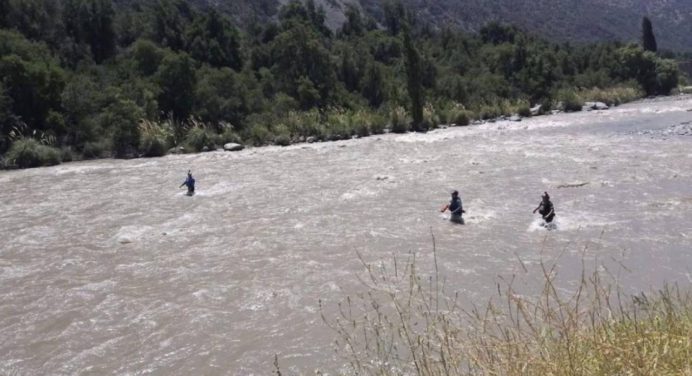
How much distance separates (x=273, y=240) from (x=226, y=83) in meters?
28.8

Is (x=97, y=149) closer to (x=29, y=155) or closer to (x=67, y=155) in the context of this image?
(x=67, y=155)

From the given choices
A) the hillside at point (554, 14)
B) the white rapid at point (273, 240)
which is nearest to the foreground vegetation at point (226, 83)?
the white rapid at point (273, 240)

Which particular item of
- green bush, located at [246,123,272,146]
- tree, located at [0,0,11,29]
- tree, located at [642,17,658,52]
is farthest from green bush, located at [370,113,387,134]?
tree, located at [642,17,658,52]

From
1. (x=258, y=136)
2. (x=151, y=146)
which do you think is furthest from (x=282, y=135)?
(x=151, y=146)

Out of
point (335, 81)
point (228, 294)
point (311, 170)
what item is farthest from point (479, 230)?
point (335, 81)

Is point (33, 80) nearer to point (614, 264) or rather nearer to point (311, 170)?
point (311, 170)

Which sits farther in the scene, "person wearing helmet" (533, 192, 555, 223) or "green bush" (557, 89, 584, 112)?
"green bush" (557, 89, 584, 112)

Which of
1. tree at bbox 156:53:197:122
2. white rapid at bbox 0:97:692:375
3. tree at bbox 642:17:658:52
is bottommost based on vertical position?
white rapid at bbox 0:97:692:375

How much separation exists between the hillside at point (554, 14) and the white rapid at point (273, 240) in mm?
67382

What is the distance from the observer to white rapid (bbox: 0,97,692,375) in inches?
348

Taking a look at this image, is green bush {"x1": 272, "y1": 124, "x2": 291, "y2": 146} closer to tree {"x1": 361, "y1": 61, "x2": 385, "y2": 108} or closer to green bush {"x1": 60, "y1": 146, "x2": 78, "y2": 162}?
green bush {"x1": 60, "y1": 146, "x2": 78, "y2": 162}

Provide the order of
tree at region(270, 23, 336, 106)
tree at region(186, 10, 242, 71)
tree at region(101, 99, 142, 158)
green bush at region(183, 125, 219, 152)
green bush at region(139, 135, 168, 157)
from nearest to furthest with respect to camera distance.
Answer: green bush at region(139, 135, 168, 157), tree at region(101, 99, 142, 158), green bush at region(183, 125, 219, 152), tree at region(270, 23, 336, 106), tree at region(186, 10, 242, 71)

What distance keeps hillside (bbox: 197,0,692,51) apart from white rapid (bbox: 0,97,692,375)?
67382mm

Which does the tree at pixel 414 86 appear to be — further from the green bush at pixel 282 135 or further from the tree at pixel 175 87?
the tree at pixel 175 87
